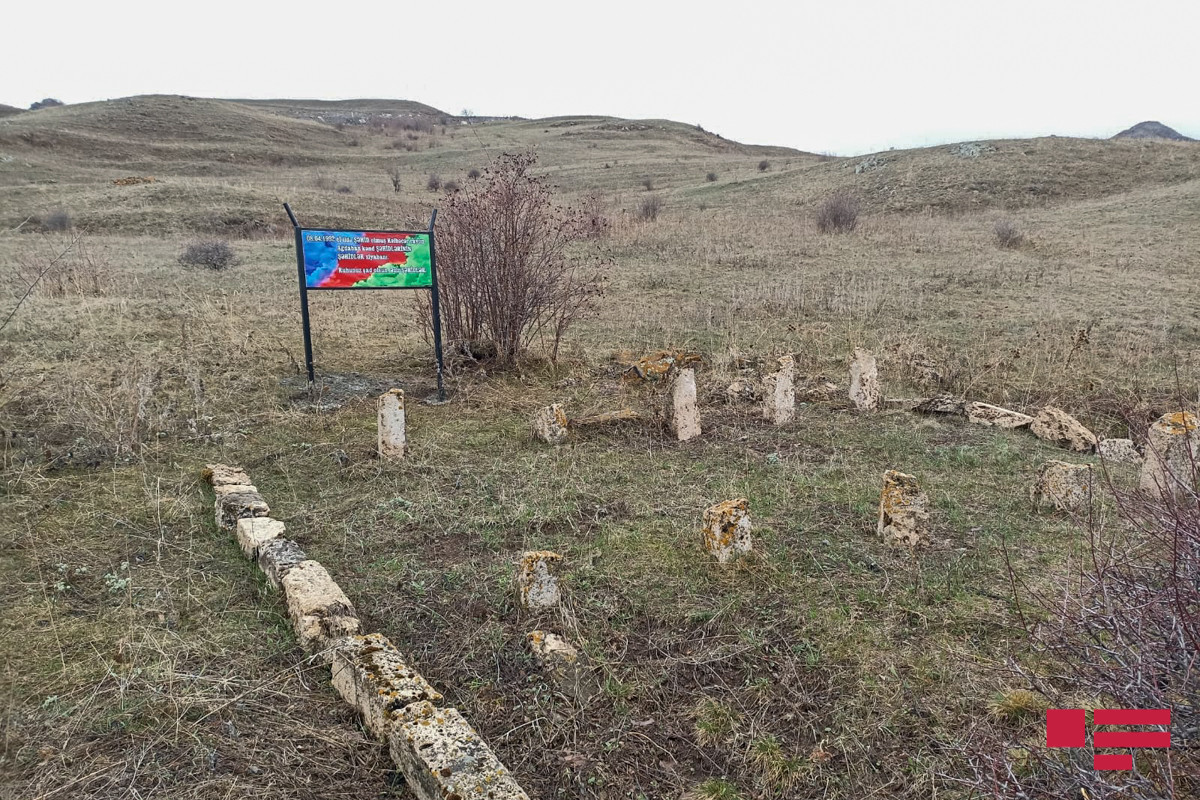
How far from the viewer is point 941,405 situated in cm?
693

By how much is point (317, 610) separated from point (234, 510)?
1518 millimetres

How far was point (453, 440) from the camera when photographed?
244 inches

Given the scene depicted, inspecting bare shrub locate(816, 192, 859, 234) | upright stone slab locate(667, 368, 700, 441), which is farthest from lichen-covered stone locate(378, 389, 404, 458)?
bare shrub locate(816, 192, 859, 234)

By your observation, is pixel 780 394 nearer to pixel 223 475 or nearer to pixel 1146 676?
pixel 1146 676

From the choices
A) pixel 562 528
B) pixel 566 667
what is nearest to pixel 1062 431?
pixel 562 528

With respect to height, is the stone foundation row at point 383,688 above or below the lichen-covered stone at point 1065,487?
below

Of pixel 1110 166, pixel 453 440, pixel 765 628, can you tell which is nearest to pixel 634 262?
pixel 453 440

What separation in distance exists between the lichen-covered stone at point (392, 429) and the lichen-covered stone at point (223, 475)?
0.99 meters

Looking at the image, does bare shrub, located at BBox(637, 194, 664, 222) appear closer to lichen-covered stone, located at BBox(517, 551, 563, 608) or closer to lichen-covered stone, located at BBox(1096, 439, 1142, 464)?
lichen-covered stone, located at BBox(1096, 439, 1142, 464)

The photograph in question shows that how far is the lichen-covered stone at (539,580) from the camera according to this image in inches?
140

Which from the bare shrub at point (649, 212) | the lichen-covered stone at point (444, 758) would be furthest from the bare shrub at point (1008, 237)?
the lichen-covered stone at point (444, 758)

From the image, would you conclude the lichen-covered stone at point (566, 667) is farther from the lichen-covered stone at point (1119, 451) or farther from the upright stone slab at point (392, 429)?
the lichen-covered stone at point (1119, 451)

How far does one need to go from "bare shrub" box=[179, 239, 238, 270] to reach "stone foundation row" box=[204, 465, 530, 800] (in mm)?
12757

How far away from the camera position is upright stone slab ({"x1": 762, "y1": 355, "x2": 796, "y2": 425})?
6.55 metres
